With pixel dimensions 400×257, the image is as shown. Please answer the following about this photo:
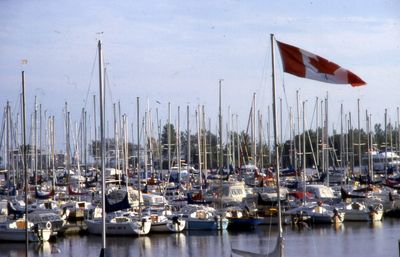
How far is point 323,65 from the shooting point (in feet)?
80.4

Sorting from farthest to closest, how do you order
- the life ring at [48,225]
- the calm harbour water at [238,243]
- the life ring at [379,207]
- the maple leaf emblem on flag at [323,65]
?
1. the life ring at [379,207]
2. the life ring at [48,225]
3. the calm harbour water at [238,243]
4. the maple leaf emblem on flag at [323,65]

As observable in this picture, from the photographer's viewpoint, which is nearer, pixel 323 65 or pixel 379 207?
pixel 323 65

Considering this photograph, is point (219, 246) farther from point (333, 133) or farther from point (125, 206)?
point (333, 133)

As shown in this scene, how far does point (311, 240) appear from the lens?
53.5 meters

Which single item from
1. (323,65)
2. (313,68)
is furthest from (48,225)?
(323,65)

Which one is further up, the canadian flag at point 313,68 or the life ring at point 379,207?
the canadian flag at point 313,68

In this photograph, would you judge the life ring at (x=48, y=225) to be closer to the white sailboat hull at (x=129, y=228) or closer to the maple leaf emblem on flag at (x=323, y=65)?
the white sailboat hull at (x=129, y=228)

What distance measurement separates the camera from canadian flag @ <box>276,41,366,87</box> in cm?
2425

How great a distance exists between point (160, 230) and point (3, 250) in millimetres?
10747

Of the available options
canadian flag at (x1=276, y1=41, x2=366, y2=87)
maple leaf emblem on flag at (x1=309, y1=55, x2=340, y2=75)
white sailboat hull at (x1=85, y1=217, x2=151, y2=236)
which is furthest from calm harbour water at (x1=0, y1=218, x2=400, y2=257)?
maple leaf emblem on flag at (x1=309, y1=55, x2=340, y2=75)

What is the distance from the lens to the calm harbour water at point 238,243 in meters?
47.9

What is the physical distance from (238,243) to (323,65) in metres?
28.1

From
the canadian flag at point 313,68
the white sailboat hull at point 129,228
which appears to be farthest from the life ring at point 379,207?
the canadian flag at point 313,68

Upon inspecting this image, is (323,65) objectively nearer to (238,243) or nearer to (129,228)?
(238,243)
